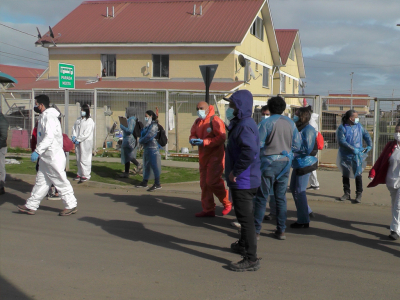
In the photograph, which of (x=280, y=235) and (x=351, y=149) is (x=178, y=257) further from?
(x=351, y=149)

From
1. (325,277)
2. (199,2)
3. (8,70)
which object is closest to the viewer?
(325,277)

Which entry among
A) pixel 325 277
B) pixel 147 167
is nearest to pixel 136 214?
pixel 147 167

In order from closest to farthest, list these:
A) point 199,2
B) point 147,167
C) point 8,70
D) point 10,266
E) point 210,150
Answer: point 10,266, point 210,150, point 147,167, point 199,2, point 8,70

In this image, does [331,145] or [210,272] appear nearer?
[210,272]

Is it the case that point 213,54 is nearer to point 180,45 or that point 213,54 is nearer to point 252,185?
point 180,45

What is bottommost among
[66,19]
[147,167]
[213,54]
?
[147,167]

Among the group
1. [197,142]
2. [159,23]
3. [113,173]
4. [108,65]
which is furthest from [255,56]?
[197,142]

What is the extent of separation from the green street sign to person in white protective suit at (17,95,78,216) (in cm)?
422

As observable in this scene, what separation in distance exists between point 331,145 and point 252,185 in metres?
9.31

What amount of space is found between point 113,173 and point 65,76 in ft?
9.57

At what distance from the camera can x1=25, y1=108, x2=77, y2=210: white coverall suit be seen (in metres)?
7.49

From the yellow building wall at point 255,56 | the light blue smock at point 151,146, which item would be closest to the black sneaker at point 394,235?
the light blue smock at point 151,146

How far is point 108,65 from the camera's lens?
85.7 ft

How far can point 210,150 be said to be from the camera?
24.1 feet
